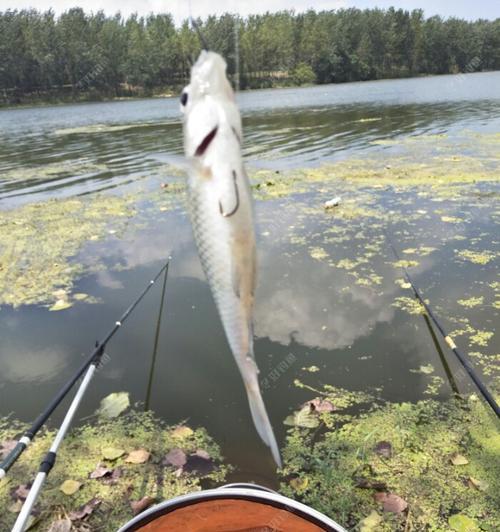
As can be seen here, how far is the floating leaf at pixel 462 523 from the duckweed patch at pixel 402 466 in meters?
0.01

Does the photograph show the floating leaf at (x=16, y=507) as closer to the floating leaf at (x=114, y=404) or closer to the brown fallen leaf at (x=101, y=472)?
the brown fallen leaf at (x=101, y=472)

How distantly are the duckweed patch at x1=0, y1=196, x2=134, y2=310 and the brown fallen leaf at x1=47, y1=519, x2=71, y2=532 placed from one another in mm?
3020

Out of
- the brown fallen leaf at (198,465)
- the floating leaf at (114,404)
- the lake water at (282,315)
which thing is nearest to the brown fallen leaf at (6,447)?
the lake water at (282,315)

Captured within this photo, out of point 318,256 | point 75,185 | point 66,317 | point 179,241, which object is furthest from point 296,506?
point 75,185

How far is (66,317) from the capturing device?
514 centimetres

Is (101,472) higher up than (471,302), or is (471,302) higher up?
(471,302)

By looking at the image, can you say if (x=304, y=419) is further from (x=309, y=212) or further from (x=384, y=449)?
(x=309, y=212)

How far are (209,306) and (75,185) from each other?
316 inches

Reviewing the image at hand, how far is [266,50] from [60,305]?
64627 millimetres

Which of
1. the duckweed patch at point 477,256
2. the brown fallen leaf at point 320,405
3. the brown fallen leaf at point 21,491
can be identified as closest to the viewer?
the brown fallen leaf at point 21,491

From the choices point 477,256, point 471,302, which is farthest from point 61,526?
point 477,256

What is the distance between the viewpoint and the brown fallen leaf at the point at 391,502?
2.68 metres

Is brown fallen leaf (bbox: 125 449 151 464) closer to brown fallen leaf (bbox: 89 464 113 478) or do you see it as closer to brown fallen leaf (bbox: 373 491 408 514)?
brown fallen leaf (bbox: 89 464 113 478)

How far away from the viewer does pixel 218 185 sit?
2.61 feet
